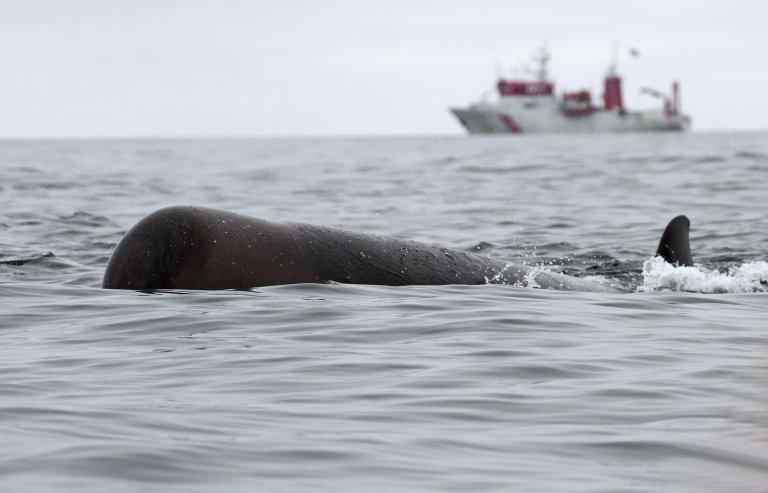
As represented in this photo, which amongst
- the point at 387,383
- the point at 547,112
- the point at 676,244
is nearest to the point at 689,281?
the point at 676,244

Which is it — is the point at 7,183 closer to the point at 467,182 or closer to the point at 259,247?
the point at 467,182

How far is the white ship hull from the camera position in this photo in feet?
468

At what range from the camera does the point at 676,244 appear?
11.0m

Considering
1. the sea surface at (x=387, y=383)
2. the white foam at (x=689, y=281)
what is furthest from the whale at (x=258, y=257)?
the white foam at (x=689, y=281)

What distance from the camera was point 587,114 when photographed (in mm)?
146000

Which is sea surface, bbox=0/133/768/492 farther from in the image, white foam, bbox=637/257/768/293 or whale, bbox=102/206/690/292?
whale, bbox=102/206/690/292

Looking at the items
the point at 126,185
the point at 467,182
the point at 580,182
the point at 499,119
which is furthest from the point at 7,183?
the point at 499,119

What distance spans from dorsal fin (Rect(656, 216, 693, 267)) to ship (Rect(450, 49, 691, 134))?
130 m

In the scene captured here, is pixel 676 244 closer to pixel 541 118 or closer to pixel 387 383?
pixel 387 383

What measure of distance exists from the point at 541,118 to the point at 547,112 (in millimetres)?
1078

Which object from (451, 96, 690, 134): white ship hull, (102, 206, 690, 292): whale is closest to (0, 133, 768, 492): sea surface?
(102, 206, 690, 292): whale

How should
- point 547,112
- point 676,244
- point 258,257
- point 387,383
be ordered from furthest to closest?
1. point 547,112
2. point 676,244
3. point 258,257
4. point 387,383

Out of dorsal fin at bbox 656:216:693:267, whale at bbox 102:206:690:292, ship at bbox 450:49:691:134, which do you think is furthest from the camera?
ship at bbox 450:49:691:134

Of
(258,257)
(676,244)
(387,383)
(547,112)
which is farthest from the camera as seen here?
(547,112)
